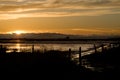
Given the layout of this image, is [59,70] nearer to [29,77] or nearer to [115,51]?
[29,77]

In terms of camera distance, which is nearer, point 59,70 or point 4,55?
point 59,70

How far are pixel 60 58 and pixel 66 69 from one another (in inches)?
79.4

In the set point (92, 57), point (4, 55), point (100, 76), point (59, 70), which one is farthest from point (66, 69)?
point (92, 57)

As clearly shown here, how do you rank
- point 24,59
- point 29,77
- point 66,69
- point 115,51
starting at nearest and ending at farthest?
point 29,77
point 66,69
point 24,59
point 115,51

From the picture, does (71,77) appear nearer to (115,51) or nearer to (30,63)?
(30,63)

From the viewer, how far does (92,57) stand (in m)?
32.6

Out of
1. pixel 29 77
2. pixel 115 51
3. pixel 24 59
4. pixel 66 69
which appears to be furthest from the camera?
pixel 115 51

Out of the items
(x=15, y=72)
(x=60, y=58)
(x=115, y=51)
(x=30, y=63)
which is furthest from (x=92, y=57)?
(x=15, y=72)

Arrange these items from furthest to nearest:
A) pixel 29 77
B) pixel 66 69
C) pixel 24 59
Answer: pixel 24 59 → pixel 66 69 → pixel 29 77

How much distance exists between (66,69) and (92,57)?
11.3m

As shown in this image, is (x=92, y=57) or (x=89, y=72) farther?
(x=92, y=57)

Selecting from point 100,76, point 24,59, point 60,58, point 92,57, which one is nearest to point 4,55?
point 24,59

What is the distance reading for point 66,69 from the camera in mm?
21531

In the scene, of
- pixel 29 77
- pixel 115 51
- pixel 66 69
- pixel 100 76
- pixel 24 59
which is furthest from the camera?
pixel 115 51
